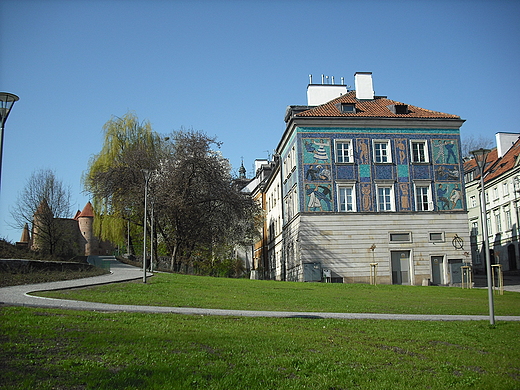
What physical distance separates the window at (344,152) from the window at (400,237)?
6.74m

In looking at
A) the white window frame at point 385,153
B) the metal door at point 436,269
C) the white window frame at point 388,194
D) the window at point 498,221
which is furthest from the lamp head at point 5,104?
the window at point 498,221

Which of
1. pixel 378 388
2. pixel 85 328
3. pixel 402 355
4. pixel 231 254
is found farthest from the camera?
pixel 231 254

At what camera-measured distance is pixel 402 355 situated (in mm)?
10648

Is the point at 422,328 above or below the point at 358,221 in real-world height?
below

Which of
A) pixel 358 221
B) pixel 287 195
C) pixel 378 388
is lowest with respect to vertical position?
pixel 378 388

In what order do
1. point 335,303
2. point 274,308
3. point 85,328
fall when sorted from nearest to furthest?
point 85,328
point 274,308
point 335,303

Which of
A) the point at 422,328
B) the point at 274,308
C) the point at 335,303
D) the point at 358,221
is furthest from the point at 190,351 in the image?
the point at 358,221

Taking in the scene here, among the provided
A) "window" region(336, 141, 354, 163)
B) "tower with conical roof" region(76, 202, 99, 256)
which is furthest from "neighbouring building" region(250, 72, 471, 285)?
"tower with conical roof" region(76, 202, 99, 256)

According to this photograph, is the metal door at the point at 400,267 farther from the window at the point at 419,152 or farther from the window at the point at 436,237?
the window at the point at 419,152

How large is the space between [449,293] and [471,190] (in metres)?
41.3

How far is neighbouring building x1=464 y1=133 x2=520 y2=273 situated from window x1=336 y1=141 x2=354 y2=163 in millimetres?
19508

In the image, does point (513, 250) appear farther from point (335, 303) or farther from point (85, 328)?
point (85, 328)

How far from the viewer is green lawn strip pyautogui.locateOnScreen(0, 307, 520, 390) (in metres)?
8.16

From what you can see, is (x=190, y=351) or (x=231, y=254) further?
(x=231, y=254)
